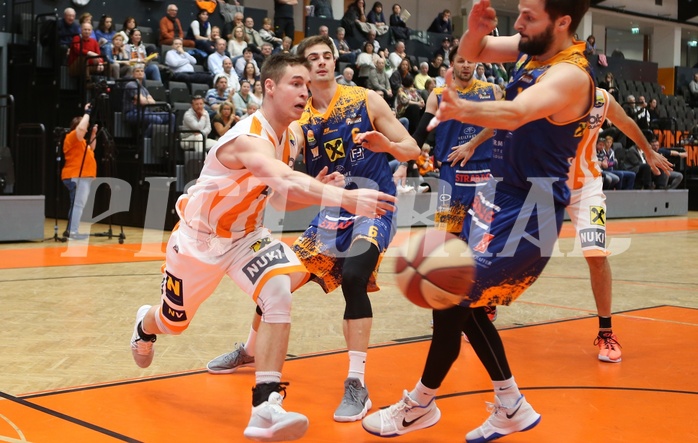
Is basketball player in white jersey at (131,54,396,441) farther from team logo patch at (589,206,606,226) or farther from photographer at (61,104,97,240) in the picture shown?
photographer at (61,104,97,240)

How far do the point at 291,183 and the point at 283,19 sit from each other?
1643cm

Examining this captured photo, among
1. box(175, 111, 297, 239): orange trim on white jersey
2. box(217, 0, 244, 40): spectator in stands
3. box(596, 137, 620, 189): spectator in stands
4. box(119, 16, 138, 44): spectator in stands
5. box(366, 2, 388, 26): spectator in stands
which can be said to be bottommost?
box(596, 137, 620, 189): spectator in stands

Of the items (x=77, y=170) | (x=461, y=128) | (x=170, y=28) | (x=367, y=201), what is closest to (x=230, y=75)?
(x=170, y=28)

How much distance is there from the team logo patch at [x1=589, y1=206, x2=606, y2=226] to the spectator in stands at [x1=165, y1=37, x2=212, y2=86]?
1191cm

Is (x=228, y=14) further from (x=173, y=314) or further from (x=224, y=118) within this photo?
(x=173, y=314)

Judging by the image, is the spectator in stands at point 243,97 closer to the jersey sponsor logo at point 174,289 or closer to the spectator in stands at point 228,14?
the spectator in stands at point 228,14

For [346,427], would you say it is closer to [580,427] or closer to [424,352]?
[580,427]

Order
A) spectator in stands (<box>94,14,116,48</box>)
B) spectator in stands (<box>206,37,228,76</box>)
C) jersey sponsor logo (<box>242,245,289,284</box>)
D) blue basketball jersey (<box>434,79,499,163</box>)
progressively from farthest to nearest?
spectator in stands (<box>206,37,228,76</box>) → spectator in stands (<box>94,14,116,48</box>) → blue basketball jersey (<box>434,79,499,163</box>) → jersey sponsor logo (<box>242,245,289,284</box>)

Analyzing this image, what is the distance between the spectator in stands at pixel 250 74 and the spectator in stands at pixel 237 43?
1.07m

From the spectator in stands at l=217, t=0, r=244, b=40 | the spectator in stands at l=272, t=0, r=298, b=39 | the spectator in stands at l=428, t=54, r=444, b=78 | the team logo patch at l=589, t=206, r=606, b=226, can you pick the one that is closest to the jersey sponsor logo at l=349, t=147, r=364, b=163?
the team logo patch at l=589, t=206, r=606, b=226

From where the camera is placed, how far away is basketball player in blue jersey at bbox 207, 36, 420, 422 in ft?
14.6

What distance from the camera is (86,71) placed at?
14992 millimetres

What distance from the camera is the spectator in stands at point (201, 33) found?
1703cm

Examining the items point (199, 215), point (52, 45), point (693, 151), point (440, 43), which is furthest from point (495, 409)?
point (693, 151)
